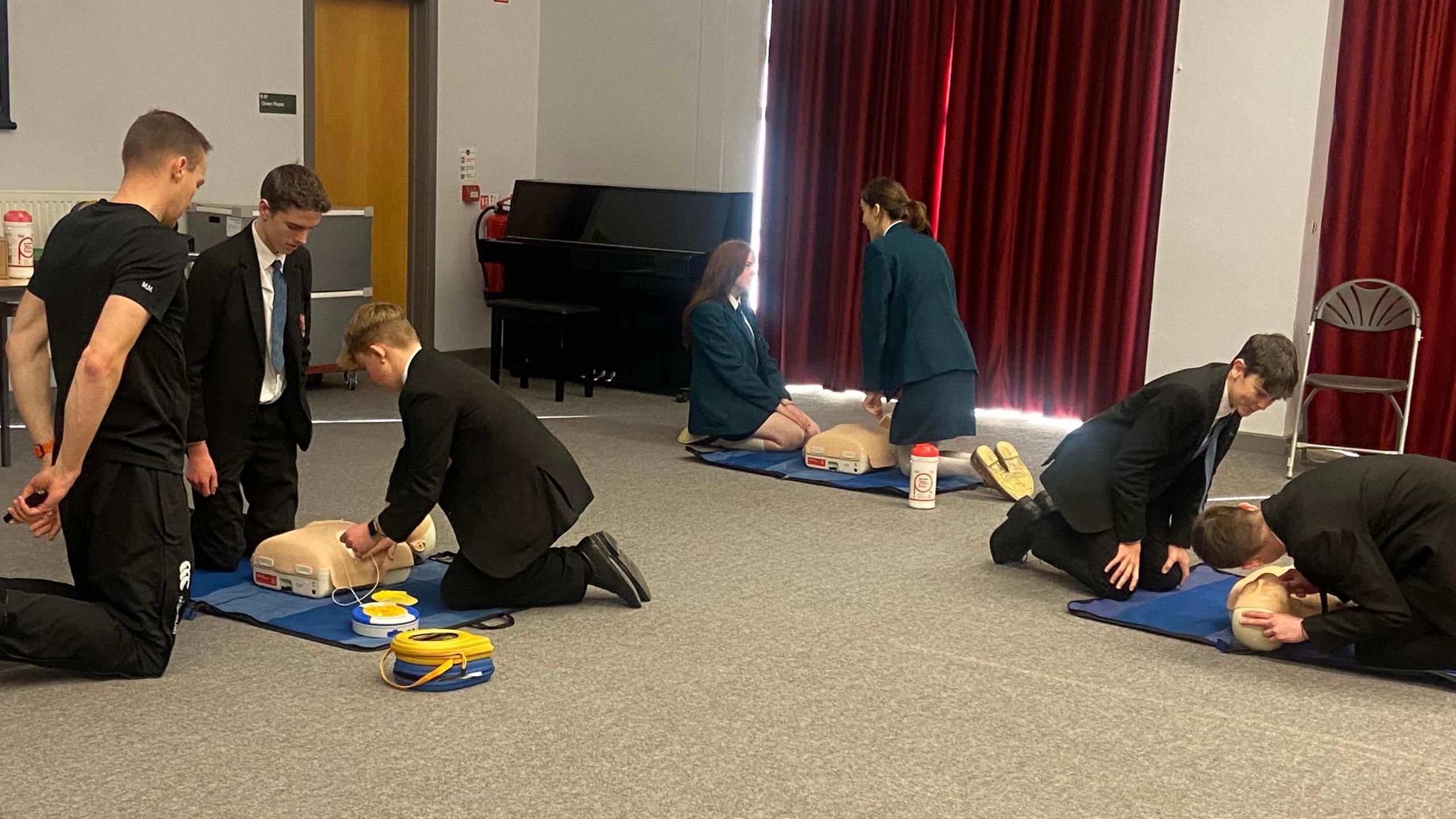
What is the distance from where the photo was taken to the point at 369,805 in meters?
2.72

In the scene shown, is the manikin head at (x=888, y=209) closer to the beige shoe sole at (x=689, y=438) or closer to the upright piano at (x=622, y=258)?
the beige shoe sole at (x=689, y=438)

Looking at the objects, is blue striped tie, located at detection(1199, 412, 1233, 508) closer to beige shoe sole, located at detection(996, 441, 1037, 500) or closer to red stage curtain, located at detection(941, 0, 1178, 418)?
beige shoe sole, located at detection(996, 441, 1037, 500)

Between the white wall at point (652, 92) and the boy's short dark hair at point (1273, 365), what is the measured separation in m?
4.60

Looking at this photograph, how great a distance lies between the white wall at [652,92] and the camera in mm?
8117

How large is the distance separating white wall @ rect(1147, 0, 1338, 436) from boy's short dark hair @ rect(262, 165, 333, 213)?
14.0 feet

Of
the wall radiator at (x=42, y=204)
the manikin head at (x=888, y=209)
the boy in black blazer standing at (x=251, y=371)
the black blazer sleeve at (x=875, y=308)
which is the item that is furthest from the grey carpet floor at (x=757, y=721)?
the wall radiator at (x=42, y=204)

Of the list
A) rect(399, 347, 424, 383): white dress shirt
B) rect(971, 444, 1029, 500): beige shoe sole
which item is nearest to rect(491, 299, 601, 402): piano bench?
rect(971, 444, 1029, 500): beige shoe sole

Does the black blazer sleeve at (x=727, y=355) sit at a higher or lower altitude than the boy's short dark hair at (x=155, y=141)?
lower

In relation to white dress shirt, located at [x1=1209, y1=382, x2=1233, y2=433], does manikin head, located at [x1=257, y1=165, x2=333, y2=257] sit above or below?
above

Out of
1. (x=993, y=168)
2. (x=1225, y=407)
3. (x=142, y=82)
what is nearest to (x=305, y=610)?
(x=1225, y=407)

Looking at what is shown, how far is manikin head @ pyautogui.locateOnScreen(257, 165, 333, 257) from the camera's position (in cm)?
394

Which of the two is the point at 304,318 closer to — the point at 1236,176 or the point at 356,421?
the point at 356,421

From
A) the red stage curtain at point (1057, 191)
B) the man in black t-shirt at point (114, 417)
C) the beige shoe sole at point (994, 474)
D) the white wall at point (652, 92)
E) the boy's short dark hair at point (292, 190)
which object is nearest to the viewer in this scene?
the man in black t-shirt at point (114, 417)

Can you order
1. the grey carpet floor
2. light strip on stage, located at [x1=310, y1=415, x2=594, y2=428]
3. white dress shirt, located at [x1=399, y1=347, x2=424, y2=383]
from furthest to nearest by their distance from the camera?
light strip on stage, located at [x1=310, y1=415, x2=594, y2=428] < white dress shirt, located at [x1=399, y1=347, x2=424, y2=383] < the grey carpet floor
